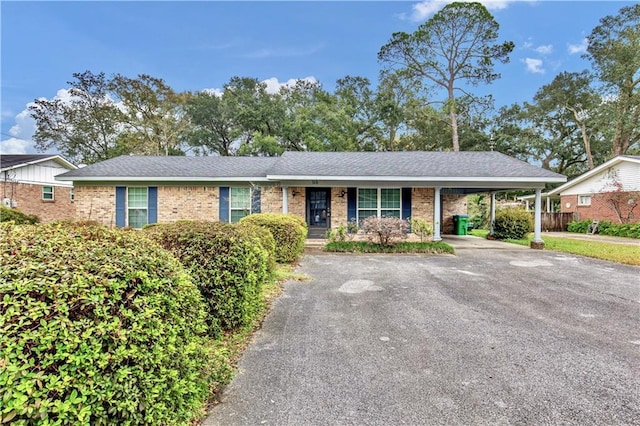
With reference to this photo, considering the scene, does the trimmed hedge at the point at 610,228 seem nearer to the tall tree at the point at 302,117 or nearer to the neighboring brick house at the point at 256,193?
the neighboring brick house at the point at 256,193

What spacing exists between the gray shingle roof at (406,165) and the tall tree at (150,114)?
1902 centimetres

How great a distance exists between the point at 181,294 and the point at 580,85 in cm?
3592

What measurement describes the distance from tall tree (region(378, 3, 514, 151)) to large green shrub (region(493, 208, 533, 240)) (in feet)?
38.7

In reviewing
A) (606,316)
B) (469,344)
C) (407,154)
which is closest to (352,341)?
(469,344)

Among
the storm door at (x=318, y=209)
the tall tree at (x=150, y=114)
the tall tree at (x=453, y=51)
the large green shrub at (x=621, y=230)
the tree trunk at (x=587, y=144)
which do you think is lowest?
the large green shrub at (x=621, y=230)

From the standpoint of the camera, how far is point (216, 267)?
3557mm

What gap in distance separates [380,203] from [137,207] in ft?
32.4

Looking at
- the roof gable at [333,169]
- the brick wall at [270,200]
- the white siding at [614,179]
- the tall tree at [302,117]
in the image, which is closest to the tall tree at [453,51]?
the tall tree at [302,117]

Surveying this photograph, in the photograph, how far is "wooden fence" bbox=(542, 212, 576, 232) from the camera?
21000mm

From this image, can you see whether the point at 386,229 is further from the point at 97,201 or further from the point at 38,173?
the point at 38,173

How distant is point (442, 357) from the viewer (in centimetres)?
329

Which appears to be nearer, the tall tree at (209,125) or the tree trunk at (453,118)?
the tree trunk at (453,118)

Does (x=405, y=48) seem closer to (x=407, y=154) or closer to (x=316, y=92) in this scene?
(x=316, y=92)

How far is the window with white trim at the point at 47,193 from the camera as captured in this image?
18.8 metres
